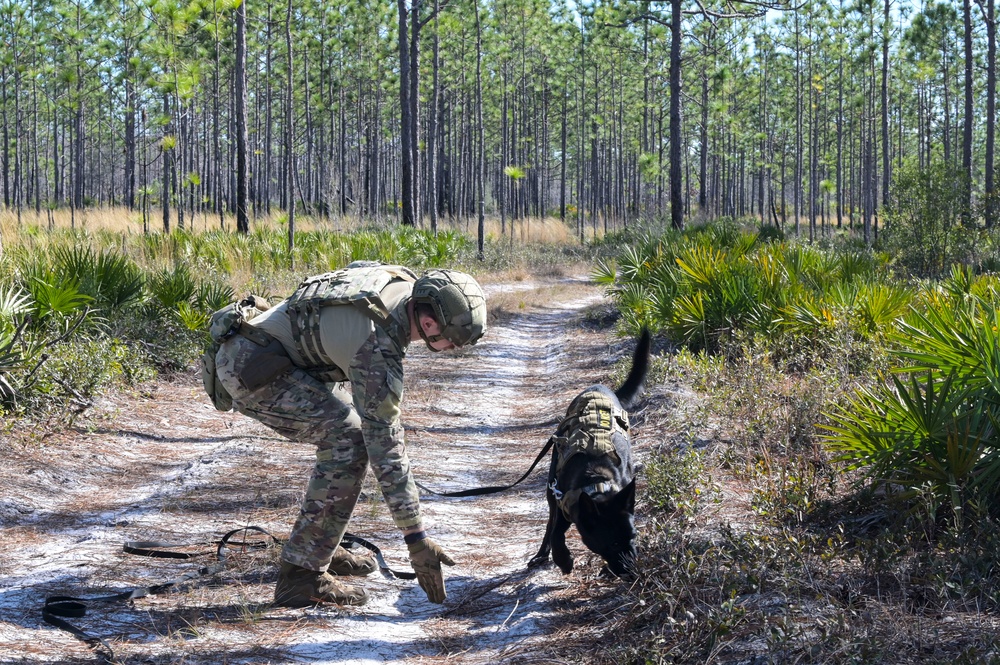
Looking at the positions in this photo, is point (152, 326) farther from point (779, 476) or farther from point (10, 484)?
point (779, 476)

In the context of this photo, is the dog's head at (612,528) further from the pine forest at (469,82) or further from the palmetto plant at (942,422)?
the pine forest at (469,82)

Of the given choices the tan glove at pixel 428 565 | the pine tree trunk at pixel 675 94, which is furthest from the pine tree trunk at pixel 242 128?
the tan glove at pixel 428 565

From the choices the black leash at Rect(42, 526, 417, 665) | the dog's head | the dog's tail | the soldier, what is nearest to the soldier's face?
the soldier

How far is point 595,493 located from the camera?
3.84m

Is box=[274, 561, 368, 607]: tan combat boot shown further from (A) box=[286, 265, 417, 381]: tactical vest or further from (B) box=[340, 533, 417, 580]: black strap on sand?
(A) box=[286, 265, 417, 381]: tactical vest

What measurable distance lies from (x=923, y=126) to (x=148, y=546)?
57.9 metres

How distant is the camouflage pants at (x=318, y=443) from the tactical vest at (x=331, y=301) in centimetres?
12

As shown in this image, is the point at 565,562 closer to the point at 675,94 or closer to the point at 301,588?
the point at 301,588

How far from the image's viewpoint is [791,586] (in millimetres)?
3361

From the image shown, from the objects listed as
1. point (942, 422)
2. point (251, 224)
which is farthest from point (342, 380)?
point (251, 224)

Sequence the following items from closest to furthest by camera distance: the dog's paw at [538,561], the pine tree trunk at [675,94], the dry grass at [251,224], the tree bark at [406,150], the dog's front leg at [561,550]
Result: the dog's front leg at [561,550] → the dog's paw at [538,561] → the pine tree trunk at [675,94] → the dry grass at [251,224] → the tree bark at [406,150]

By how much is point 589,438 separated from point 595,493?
1.05ft

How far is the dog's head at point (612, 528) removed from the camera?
391 cm

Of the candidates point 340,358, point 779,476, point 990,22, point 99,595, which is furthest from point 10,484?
point 990,22
